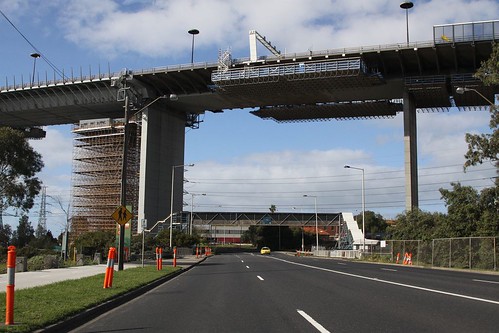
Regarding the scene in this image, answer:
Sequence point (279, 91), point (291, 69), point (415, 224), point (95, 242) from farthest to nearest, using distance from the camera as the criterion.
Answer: point (279, 91), point (291, 69), point (95, 242), point (415, 224)

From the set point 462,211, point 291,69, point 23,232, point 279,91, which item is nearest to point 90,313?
point 462,211

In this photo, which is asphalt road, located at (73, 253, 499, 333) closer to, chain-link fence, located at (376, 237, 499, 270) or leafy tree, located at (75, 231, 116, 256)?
chain-link fence, located at (376, 237, 499, 270)

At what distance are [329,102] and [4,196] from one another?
4871 centimetres

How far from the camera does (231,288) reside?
1823cm

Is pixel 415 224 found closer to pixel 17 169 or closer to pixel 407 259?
pixel 407 259

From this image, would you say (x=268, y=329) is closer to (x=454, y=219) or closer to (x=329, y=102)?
(x=454, y=219)

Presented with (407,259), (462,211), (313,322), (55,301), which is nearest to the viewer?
(313,322)

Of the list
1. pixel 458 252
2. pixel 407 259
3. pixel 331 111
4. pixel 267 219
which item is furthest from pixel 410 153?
pixel 267 219

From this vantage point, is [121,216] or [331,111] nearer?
[121,216]

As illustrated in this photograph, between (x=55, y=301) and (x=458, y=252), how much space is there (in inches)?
1185

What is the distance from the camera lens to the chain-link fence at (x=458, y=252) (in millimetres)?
31750

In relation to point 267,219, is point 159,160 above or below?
above

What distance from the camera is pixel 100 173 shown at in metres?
88.6

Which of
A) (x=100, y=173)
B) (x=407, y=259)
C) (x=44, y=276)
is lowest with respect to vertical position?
(x=407, y=259)
